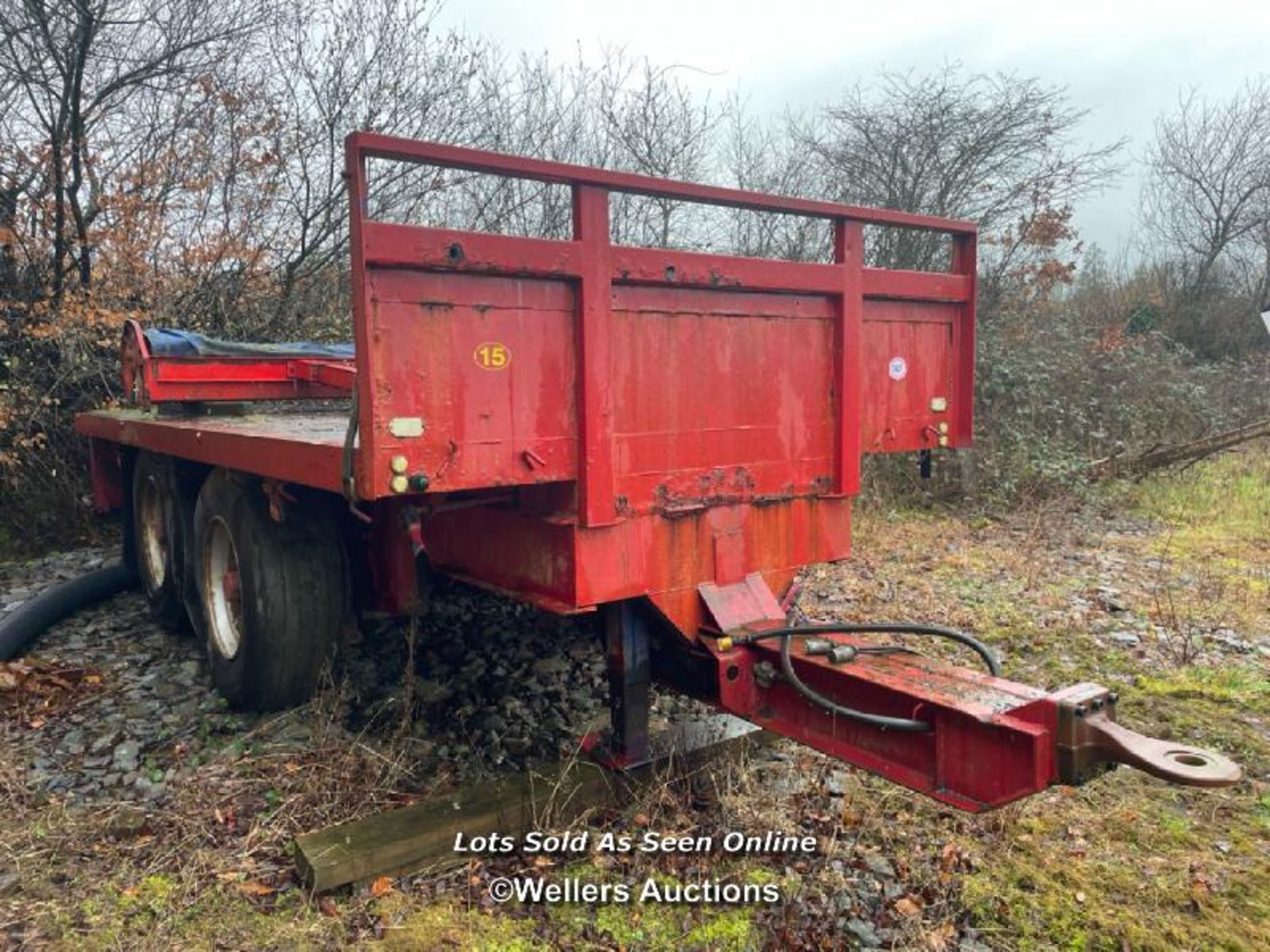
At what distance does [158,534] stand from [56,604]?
661 millimetres

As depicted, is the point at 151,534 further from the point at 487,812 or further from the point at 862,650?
the point at 862,650

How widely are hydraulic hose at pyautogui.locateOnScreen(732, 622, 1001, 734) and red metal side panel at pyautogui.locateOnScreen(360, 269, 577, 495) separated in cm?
79

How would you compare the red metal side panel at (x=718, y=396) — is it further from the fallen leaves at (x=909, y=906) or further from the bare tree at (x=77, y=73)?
the bare tree at (x=77, y=73)

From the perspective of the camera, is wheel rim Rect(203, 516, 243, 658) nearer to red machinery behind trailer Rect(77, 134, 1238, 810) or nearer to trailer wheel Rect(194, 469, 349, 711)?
red machinery behind trailer Rect(77, 134, 1238, 810)

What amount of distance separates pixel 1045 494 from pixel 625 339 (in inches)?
311

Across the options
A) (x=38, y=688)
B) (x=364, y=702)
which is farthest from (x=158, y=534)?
(x=364, y=702)

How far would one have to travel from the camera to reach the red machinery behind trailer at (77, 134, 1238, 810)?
91.9 inches

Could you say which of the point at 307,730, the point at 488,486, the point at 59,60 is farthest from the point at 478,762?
the point at 59,60

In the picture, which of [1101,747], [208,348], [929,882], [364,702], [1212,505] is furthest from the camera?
[1212,505]

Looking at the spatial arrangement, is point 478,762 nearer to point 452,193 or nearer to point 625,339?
point 625,339

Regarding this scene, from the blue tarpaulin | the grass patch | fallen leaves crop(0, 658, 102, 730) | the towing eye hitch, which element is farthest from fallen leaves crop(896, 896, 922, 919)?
the grass patch

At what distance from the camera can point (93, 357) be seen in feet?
24.7

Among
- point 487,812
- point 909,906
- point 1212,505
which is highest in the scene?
→ point 1212,505

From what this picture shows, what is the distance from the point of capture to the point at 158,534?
547 cm
